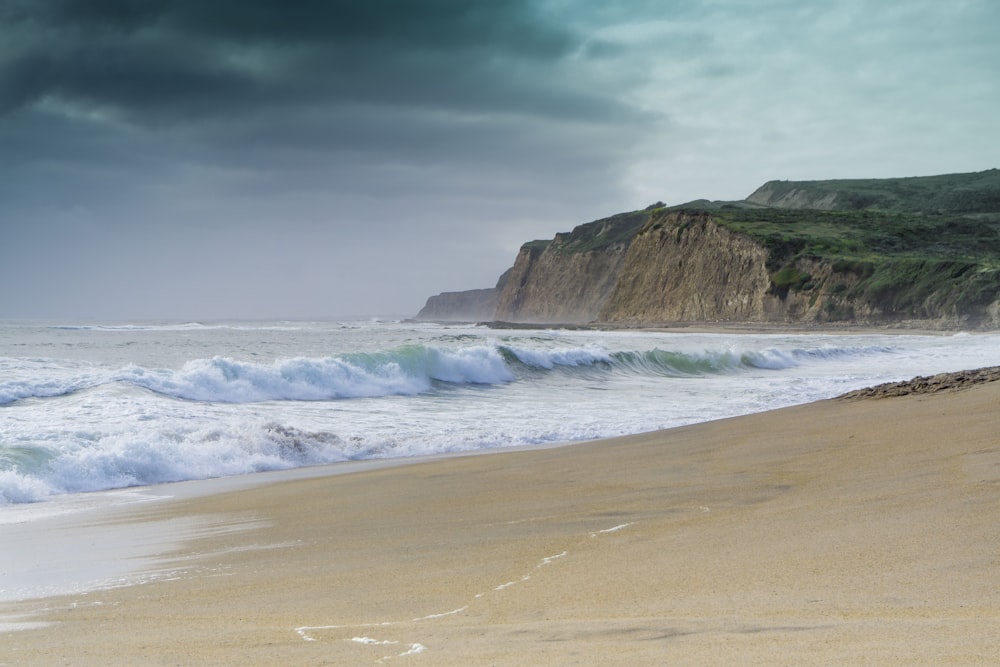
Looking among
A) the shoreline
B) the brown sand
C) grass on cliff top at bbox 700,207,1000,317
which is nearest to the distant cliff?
grass on cliff top at bbox 700,207,1000,317

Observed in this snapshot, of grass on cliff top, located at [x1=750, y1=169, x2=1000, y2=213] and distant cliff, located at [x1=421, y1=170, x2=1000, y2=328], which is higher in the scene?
grass on cliff top, located at [x1=750, y1=169, x2=1000, y2=213]

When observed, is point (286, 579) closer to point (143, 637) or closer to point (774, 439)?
point (143, 637)

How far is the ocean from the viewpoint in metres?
10.7

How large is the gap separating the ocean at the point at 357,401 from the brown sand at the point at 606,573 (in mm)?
2864

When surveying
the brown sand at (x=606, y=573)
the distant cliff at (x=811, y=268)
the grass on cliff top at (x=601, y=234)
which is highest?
the grass on cliff top at (x=601, y=234)

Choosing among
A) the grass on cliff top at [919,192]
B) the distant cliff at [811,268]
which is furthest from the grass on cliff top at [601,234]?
the distant cliff at [811,268]

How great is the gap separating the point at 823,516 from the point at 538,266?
110108 mm

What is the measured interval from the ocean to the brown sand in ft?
9.40

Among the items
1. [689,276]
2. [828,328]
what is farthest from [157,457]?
[689,276]

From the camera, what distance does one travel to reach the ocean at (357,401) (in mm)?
10711

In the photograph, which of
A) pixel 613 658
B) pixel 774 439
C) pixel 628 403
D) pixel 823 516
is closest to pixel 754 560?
pixel 823 516

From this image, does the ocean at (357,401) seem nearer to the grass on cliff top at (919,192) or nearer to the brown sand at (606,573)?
the brown sand at (606,573)

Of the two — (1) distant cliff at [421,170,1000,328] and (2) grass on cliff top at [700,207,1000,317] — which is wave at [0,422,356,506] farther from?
(2) grass on cliff top at [700,207,1000,317]

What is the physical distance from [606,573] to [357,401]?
14.5 meters
